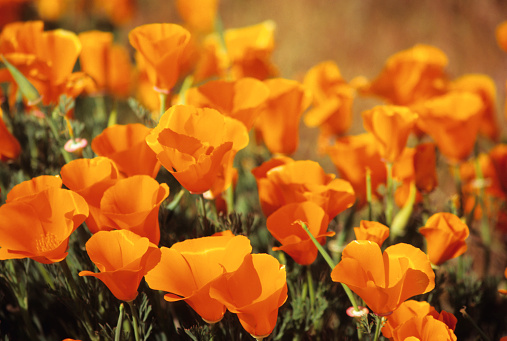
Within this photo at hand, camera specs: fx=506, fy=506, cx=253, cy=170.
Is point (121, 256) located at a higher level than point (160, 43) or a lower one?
lower

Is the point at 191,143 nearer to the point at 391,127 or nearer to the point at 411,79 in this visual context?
the point at 391,127

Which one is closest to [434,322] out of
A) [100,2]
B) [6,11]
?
[6,11]

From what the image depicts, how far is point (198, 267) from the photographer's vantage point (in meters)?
0.61

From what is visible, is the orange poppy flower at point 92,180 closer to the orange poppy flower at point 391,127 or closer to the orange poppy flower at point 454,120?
the orange poppy flower at point 391,127

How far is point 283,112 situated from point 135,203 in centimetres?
40

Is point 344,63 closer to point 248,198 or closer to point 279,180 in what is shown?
point 248,198

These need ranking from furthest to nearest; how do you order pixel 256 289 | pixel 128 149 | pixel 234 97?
pixel 234 97 → pixel 128 149 → pixel 256 289

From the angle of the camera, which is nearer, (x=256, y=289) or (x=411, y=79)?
(x=256, y=289)

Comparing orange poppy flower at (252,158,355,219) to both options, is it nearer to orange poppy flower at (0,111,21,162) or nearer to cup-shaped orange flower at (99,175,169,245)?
cup-shaped orange flower at (99,175,169,245)

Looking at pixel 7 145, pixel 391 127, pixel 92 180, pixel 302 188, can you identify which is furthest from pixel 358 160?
pixel 7 145

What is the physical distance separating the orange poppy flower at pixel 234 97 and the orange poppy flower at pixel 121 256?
0.94 feet

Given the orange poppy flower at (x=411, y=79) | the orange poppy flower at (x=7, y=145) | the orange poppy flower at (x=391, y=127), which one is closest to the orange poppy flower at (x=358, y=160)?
the orange poppy flower at (x=391, y=127)

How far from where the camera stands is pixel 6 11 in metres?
2.00

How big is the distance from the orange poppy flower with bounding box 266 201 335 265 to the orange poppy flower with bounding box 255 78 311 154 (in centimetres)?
28
